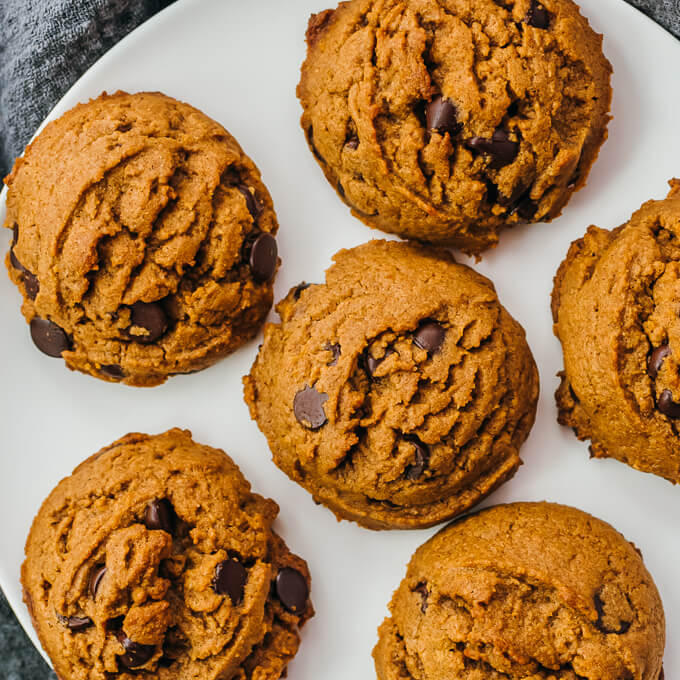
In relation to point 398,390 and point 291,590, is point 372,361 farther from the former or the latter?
point 291,590

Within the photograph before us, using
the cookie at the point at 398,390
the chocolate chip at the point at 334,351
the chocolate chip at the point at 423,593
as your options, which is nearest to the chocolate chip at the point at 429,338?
the cookie at the point at 398,390

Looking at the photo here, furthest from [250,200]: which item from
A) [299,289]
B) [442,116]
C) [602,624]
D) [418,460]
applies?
[602,624]

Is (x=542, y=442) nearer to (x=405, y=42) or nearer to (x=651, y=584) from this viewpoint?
(x=651, y=584)

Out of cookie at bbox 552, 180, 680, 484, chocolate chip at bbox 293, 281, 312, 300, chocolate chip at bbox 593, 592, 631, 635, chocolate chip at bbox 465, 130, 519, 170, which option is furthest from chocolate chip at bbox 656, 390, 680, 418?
chocolate chip at bbox 293, 281, 312, 300

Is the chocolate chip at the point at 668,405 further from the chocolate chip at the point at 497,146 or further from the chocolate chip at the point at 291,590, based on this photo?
the chocolate chip at the point at 291,590

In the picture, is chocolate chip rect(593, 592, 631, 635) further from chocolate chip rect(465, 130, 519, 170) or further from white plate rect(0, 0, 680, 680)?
chocolate chip rect(465, 130, 519, 170)

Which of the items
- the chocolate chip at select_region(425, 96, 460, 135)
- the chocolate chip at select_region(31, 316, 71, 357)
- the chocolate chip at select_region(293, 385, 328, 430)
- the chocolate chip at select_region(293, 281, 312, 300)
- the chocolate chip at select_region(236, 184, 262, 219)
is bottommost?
the chocolate chip at select_region(293, 385, 328, 430)
